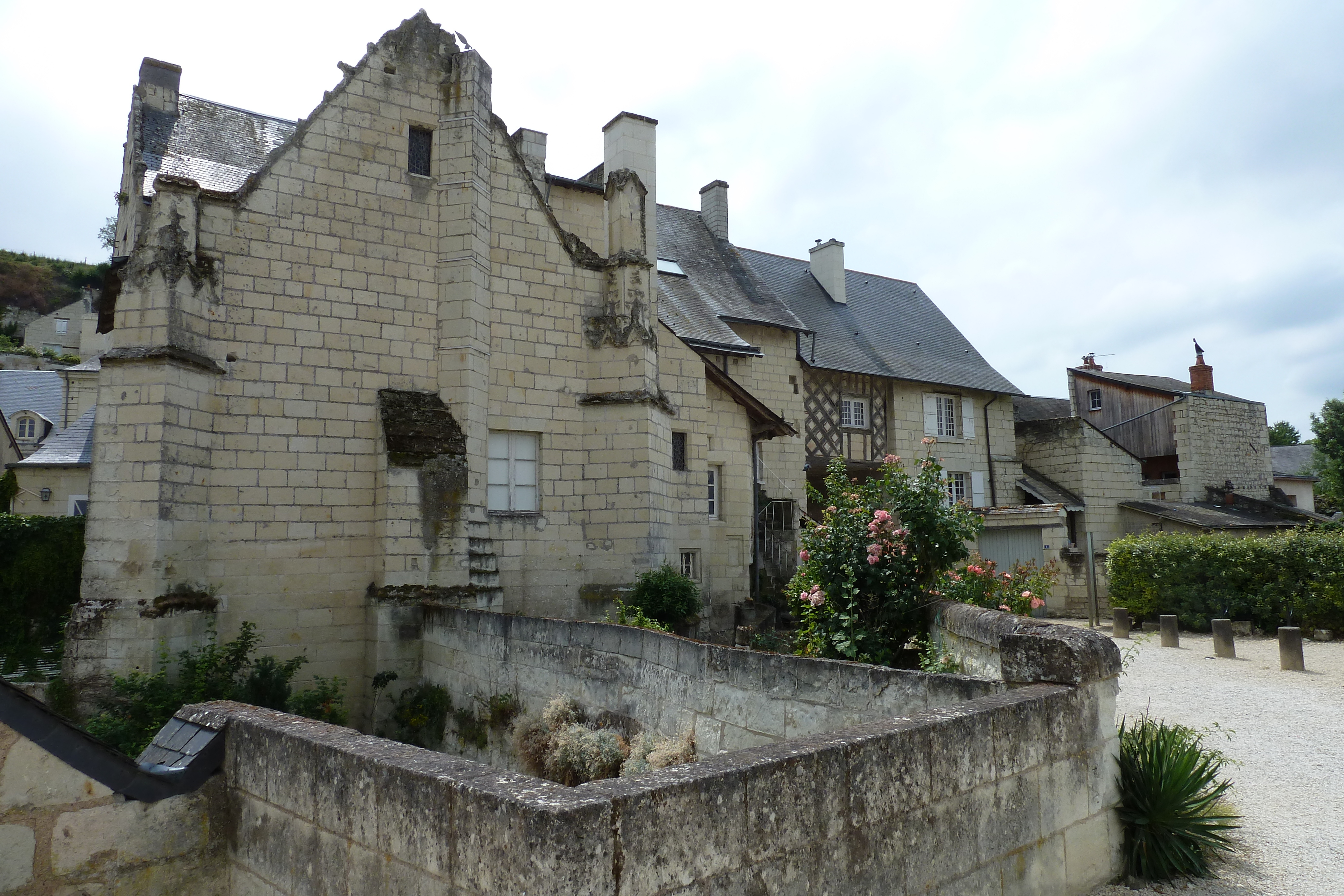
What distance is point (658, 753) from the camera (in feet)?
17.3

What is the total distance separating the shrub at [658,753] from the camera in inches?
205

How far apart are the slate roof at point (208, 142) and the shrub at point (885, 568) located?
335 inches

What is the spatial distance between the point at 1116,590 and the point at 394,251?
50.8 ft

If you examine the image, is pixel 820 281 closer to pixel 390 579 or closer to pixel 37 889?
pixel 390 579

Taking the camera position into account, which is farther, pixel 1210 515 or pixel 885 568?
pixel 1210 515

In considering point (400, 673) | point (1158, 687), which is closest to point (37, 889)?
point (400, 673)

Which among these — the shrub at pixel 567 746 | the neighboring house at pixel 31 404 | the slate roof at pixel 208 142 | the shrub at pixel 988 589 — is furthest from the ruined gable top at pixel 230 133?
the neighboring house at pixel 31 404

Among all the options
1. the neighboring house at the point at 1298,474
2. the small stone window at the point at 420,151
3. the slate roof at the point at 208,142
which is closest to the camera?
the slate roof at the point at 208,142

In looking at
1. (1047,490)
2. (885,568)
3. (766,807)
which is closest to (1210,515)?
(1047,490)

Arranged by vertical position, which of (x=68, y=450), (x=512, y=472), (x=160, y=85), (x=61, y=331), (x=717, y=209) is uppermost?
(x=61, y=331)

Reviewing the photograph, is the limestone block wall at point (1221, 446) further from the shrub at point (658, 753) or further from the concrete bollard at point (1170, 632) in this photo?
the shrub at point (658, 753)

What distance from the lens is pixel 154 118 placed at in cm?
1227

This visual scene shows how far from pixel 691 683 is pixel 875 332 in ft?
68.8

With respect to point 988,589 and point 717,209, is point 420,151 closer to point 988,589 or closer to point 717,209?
point 988,589
